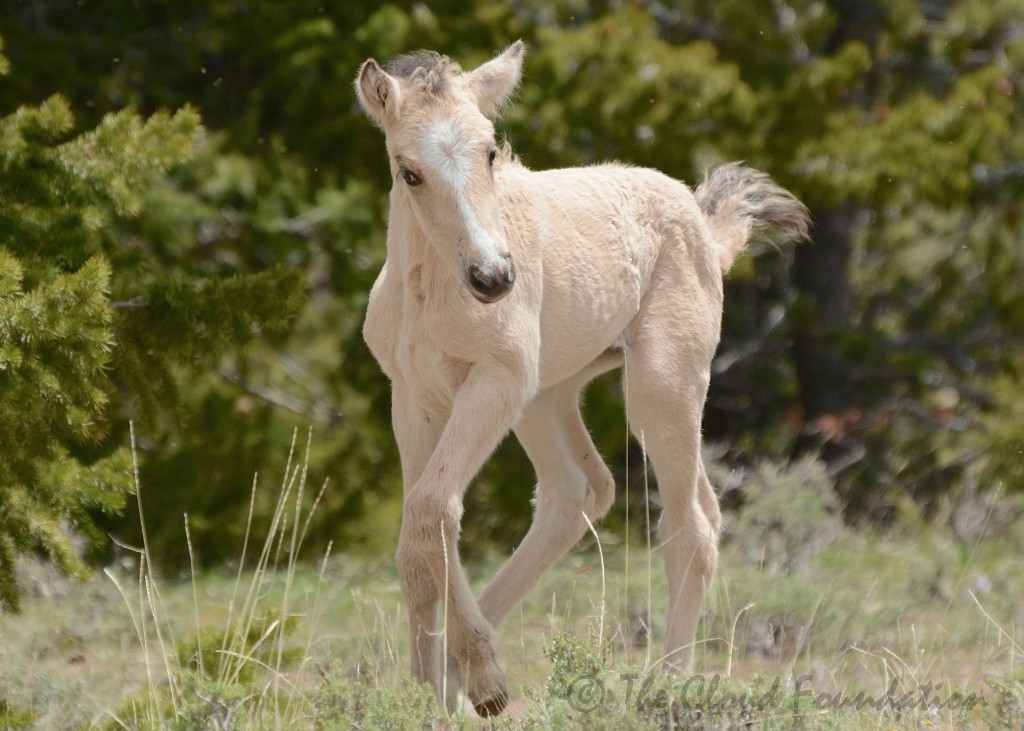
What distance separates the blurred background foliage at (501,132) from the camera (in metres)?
9.17

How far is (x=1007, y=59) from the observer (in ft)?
33.7

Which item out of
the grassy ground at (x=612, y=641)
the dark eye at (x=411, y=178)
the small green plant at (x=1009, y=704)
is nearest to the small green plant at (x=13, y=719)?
the grassy ground at (x=612, y=641)

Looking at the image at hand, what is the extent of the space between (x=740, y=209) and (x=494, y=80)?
5.65 ft

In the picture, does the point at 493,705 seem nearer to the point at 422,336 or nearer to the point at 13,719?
the point at 422,336

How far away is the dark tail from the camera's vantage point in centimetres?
581

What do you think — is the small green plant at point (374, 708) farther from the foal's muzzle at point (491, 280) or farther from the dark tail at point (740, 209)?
the dark tail at point (740, 209)

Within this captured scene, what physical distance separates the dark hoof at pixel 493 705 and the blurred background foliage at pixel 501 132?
4358 millimetres

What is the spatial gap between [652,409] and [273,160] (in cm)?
490

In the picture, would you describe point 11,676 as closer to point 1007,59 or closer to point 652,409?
point 652,409

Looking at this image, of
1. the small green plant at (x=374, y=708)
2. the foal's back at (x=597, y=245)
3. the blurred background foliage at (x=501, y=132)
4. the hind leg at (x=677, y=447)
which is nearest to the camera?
the small green plant at (x=374, y=708)

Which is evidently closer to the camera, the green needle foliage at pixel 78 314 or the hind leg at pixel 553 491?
the green needle foliage at pixel 78 314

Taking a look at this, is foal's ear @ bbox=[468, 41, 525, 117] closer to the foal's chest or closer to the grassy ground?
the foal's chest

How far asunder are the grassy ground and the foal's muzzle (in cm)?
100

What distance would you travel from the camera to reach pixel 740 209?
589 cm
